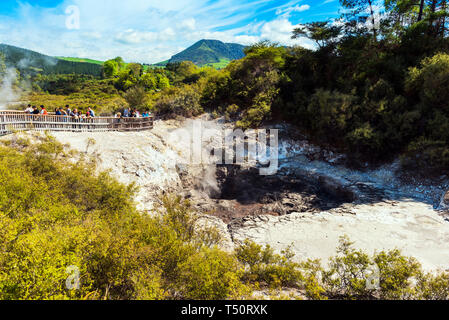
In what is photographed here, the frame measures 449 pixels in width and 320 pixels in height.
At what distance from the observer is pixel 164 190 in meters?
15.0

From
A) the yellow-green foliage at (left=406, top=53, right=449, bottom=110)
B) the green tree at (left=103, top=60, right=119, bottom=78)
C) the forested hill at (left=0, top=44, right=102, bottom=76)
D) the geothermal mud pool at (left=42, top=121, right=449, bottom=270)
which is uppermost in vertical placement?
the forested hill at (left=0, top=44, right=102, bottom=76)

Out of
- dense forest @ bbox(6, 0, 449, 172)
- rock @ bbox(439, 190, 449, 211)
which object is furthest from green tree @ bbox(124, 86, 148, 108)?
rock @ bbox(439, 190, 449, 211)

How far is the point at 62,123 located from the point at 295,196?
1629cm

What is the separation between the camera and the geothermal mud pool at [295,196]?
34.9ft

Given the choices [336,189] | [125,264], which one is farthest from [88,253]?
[336,189]

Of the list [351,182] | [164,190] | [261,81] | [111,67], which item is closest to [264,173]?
[351,182]

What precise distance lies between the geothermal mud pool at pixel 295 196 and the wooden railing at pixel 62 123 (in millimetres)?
704

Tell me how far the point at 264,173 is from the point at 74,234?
48.7ft

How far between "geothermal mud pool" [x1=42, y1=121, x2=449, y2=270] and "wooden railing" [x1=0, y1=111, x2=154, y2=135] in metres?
0.70

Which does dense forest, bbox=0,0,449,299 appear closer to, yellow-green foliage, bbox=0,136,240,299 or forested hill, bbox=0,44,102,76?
yellow-green foliage, bbox=0,136,240,299

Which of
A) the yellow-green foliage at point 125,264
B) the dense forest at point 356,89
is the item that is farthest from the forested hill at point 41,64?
the yellow-green foliage at point 125,264

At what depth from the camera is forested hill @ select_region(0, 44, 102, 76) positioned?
294 ft

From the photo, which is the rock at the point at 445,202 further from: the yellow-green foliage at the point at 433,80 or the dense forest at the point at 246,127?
the yellow-green foliage at the point at 433,80

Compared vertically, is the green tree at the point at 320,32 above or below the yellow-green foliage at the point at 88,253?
above
